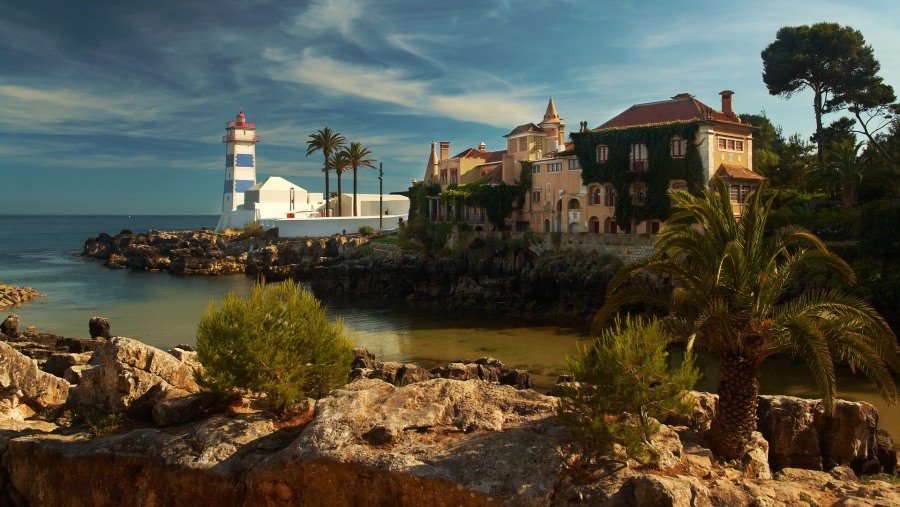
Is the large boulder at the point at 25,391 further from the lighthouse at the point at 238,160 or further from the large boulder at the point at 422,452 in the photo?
the lighthouse at the point at 238,160

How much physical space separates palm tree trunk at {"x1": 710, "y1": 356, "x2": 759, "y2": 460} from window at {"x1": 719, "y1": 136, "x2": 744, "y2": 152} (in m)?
36.3

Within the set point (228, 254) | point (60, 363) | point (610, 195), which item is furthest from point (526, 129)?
point (60, 363)

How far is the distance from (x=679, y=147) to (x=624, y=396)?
128 ft

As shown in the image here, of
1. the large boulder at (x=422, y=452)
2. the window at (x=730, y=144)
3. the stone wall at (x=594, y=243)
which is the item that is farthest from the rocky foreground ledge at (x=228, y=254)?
the large boulder at (x=422, y=452)

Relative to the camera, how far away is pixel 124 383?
14125 millimetres

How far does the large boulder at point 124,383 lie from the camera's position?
14.1 metres

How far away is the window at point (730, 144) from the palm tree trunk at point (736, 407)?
36.3 m

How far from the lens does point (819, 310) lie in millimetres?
11883

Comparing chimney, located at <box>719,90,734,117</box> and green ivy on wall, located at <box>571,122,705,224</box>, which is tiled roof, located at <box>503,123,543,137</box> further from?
chimney, located at <box>719,90,734,117</box>

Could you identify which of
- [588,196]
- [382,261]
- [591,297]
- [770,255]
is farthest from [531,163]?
[770,255]

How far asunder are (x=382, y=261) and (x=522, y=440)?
47405 millimetres

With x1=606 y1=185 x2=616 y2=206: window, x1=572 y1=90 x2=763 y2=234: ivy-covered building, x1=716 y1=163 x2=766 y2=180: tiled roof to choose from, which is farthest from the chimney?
x1=606 y1=185 x2=616 y2=206: window

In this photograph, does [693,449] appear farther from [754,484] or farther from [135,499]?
[135,499]

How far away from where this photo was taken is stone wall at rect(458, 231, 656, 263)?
141 feet
